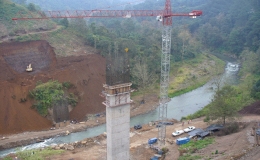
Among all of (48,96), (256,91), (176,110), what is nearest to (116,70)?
(48,96)

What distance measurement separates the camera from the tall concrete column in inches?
802

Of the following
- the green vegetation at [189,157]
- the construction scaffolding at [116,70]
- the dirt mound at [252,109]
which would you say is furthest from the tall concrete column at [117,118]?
the dirt mound at [252,109]

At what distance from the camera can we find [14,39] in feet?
145

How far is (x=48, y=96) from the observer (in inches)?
1451

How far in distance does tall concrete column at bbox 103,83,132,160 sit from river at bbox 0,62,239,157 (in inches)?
456

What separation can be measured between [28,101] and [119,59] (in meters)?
20.5

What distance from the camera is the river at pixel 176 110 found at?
31.7m

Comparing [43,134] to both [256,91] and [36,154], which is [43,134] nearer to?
[36,154]

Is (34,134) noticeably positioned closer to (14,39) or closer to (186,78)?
(14,39)

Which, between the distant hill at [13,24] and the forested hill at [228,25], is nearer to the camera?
the distant hill at [13,24]

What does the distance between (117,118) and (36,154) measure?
10272mm

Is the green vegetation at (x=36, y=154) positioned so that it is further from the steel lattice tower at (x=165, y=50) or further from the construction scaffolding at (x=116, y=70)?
the construction scaffolding at (x=116, y=70)

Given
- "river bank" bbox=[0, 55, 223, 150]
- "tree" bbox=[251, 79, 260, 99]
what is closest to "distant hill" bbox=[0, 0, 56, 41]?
"river bank" bbox=[0, 55, 223, 150]

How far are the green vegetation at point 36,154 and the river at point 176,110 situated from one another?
10.4ft
